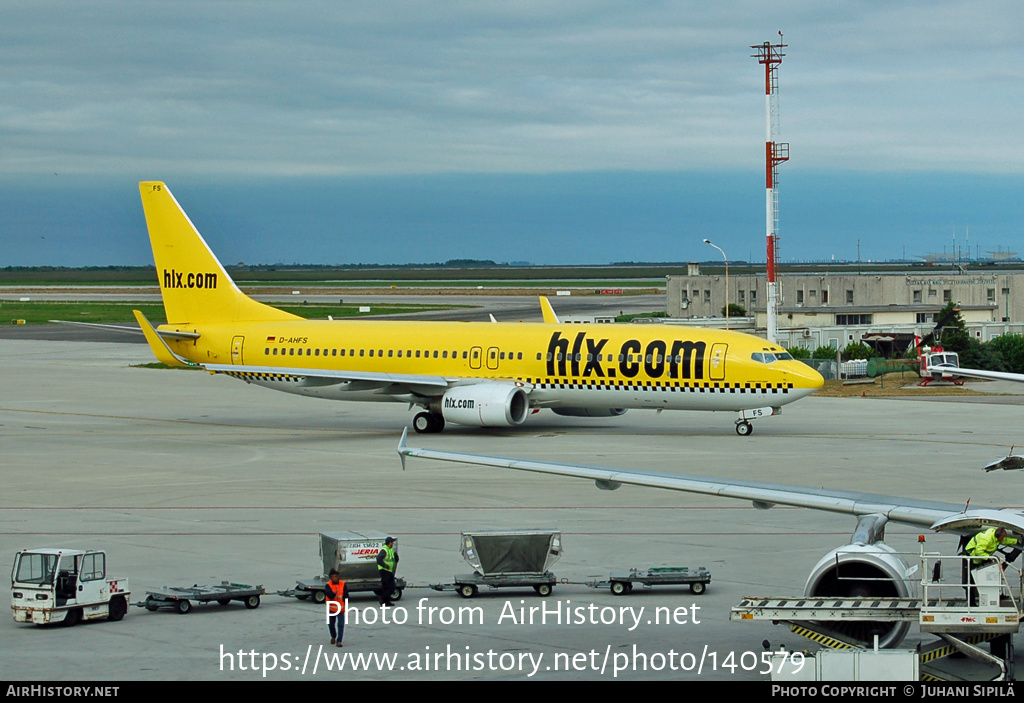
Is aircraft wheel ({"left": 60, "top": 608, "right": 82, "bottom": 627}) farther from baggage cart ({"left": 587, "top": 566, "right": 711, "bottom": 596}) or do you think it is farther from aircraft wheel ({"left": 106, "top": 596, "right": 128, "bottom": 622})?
baggage cart ({"left": 587, "top": 566, "right": 711, "bottom": 596})

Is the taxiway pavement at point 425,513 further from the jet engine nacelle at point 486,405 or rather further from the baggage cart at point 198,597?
the jet engine nacelle at point 486,405

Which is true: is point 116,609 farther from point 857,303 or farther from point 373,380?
point 857,303

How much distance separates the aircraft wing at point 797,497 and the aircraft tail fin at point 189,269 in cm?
3471

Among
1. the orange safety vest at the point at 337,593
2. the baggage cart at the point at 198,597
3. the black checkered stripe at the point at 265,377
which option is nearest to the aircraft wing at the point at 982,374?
the orange safety vest at the point at 337,593

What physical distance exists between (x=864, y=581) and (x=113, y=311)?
126 meters

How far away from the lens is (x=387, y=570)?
1959 cm

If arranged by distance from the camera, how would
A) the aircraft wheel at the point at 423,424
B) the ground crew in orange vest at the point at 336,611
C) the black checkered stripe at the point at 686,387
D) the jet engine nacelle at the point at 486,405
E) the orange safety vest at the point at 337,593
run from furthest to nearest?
the aircraft wheel at the point at 423,424 < the jet engine nacelle at the point at 486,405 < the black checkered stripe at the point at 686,387 < the orange safety vest at the point at 337,593 < the ground crew in orange vest at the point at 336,611

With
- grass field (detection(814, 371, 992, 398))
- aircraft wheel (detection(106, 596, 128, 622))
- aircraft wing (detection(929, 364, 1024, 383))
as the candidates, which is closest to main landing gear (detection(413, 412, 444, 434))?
grass field (detection(814, 371, 992, 398))

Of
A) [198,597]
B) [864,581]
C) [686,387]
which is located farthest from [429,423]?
[864,581]

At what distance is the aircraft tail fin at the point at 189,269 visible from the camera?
5050 cm

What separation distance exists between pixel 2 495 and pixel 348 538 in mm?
14945

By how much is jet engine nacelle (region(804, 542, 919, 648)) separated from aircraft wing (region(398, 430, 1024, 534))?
0.59 m
